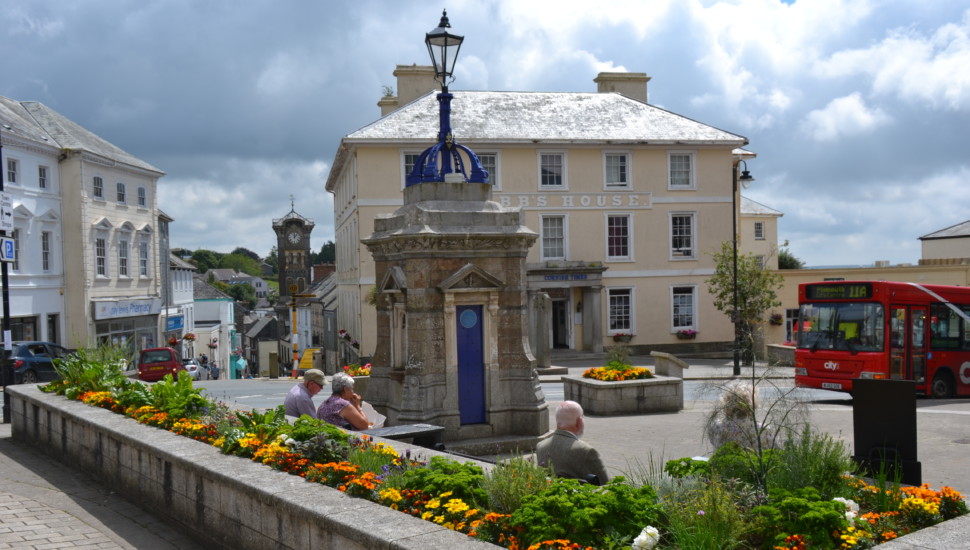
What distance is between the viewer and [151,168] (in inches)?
1740

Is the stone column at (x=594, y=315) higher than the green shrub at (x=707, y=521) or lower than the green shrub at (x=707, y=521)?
lower

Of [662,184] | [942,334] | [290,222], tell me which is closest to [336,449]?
[942,334]

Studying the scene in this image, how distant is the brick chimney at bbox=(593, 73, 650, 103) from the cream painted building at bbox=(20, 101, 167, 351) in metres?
23.0

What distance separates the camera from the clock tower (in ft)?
315

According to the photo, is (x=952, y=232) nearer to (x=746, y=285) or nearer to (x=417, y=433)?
(x=746, y=285)

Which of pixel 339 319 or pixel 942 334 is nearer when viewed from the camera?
pixel 942 334

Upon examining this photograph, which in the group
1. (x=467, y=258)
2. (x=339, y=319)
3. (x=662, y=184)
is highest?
(x=662, y=184)

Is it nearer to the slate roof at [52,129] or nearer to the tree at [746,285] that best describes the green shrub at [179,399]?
the tree at [746,285]

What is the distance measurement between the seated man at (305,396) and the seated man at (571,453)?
4035mm

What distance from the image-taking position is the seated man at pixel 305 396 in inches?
422

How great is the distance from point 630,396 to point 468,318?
267 inches

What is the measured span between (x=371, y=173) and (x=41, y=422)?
2406 centimetres

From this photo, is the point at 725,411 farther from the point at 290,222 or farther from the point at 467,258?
the point at 290,222

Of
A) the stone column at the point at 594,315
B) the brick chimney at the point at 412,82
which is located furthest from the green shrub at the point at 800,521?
the brick chimney at the point at 412,82
